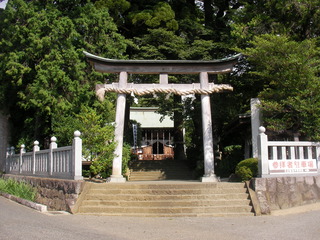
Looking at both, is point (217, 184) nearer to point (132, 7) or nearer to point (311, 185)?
point (311, 185)

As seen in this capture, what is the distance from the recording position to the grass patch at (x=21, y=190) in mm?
13492

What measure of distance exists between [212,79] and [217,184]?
918cm

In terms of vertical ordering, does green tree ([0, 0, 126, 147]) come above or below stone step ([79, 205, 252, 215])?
above

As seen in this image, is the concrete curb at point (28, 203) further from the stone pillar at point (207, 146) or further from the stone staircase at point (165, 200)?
the stone pillar at point (207, 146)

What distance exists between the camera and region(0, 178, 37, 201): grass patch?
13492 mm

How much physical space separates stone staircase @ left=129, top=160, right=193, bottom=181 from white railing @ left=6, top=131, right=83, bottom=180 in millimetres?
4961

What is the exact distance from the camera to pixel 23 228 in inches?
313

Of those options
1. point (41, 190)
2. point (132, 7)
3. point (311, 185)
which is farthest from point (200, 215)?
point (132, 7)

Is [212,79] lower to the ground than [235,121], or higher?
higher

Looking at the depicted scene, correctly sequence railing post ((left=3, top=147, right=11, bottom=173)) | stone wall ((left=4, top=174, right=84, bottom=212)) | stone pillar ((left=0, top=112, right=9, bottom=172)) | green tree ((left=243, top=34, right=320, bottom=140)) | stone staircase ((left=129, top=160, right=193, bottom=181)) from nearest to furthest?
stone wall ((left=4, top=174, right=84, bottom=212))
green tree ((left=243, top=34, right=320, bottom=140))
railing post ((left=3, top=147, right=11, bottom=173))
stone staircase ((left=129, top=160, right=193, bottom=181))
stone pillar ((left=0, top=112, right=9, bottom=172))

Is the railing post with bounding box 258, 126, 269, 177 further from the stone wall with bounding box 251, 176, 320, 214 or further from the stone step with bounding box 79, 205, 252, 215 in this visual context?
the stone step with bounding box 79, 205, 252, 215

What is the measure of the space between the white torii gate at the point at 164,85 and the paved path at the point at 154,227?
14.0ft

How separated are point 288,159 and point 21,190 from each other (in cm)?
887

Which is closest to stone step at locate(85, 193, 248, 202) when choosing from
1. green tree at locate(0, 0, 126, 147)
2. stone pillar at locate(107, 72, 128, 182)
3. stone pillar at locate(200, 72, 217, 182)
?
stone pillar at locate(107, 72, 128, 182)
